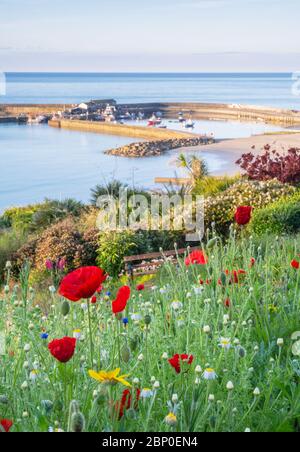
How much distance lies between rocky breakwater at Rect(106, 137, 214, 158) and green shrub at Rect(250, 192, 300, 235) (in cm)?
2282

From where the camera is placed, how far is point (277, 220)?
8.97 meters

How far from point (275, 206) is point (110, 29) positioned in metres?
45.0

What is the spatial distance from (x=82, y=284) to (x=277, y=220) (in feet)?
24.0

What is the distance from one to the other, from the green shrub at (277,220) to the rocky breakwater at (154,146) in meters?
22.8

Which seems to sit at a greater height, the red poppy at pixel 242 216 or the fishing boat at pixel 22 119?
the red poppy at pixel 242 216

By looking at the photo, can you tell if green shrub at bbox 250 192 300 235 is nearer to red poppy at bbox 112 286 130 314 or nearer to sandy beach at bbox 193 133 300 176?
red poppy at bbox 112 286 130 314

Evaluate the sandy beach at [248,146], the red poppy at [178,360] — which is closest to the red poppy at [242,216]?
the red poppy at [178,360]

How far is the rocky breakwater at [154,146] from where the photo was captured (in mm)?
32128

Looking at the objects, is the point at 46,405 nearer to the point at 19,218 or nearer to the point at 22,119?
the point at 19,218

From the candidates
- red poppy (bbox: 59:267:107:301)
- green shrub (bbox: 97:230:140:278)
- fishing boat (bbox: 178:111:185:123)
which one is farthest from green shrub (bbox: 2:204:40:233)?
fishing boat (bbox: 178:111:185:123)

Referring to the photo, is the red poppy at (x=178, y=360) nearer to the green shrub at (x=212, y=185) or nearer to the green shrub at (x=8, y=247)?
the green shrub at (x=8, y=247)

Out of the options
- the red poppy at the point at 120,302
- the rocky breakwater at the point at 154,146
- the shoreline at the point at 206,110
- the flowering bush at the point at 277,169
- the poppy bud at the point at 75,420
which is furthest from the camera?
the shoreline at the point at 206,110

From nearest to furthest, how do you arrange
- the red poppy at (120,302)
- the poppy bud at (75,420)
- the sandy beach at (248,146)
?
the poppy bud at (75,420)
the red poppy at (120,302)
the sandy beach at (248,146)

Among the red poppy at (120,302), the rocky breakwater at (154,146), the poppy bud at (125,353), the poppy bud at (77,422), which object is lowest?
the rocky breakwater at (154,146)
